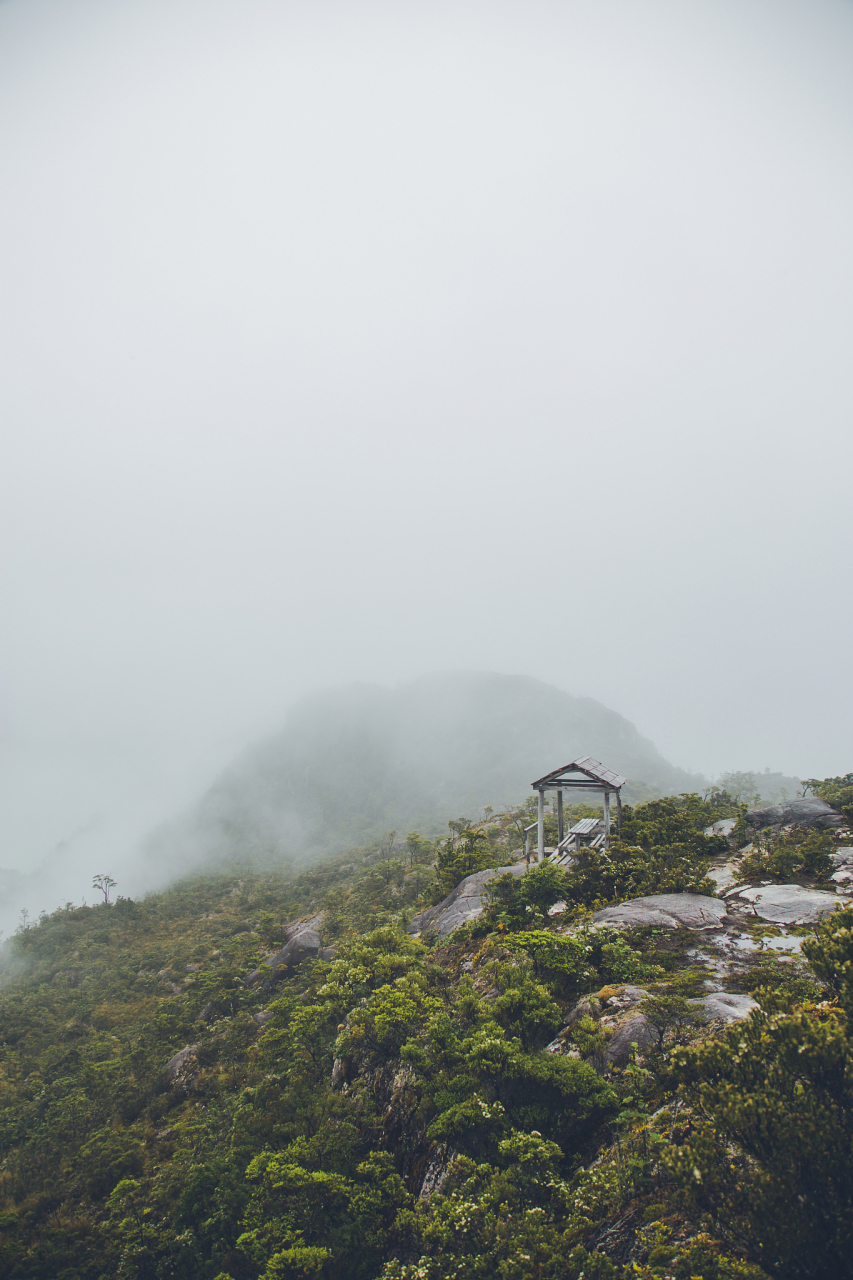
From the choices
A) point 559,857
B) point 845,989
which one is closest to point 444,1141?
point 845,989

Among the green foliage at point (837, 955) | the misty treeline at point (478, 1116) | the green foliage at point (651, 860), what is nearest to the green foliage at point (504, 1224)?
the misty treeline at point (478, 1116)

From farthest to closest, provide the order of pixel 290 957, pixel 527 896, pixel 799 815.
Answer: pixel 290 957 → pixel 799 815 → pixel 527 896

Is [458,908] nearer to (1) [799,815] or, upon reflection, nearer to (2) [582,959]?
(2) [582,959]

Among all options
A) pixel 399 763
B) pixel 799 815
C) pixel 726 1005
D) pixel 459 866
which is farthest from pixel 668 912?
pixel 399 763

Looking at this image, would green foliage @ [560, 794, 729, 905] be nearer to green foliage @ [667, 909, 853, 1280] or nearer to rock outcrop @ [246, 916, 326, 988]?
green foliage @ [667, 909, 853, 1280]

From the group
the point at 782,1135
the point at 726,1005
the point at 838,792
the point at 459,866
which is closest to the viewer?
the point at 782,1135

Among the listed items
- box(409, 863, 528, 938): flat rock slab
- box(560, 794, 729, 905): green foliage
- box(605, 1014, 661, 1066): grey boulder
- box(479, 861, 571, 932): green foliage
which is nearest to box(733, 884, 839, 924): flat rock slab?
box(560, 794, 729, 905): green foliage

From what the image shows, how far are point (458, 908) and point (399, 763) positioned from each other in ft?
329

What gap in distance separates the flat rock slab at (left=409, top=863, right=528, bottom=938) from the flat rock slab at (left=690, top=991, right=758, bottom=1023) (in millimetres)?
10888

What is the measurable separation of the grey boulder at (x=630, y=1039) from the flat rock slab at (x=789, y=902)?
19.7 ft

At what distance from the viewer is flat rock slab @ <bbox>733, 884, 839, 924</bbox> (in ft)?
45.8

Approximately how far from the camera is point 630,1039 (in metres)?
10.5

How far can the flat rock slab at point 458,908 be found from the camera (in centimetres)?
2181

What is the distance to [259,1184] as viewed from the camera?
11.6 metres
